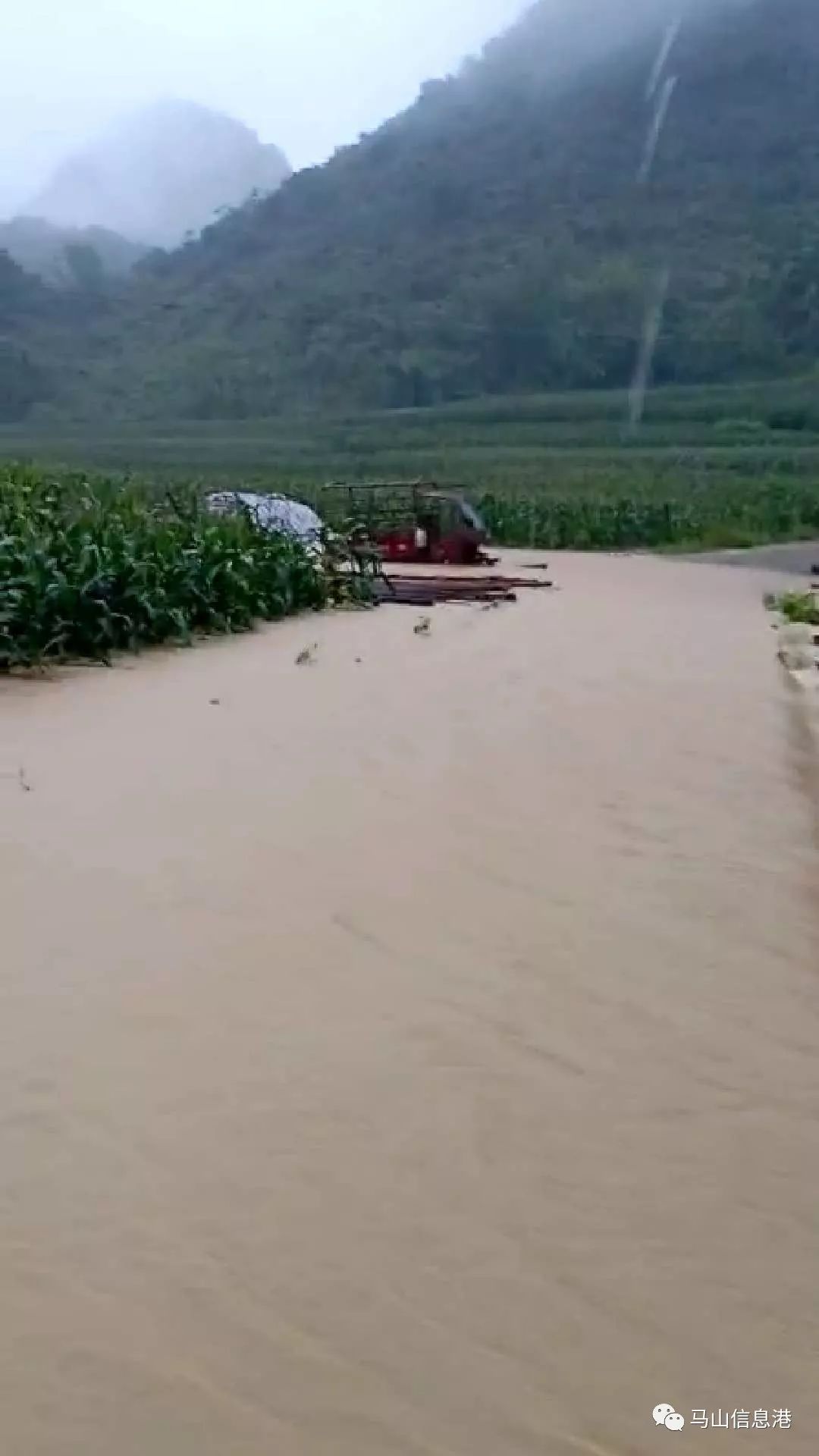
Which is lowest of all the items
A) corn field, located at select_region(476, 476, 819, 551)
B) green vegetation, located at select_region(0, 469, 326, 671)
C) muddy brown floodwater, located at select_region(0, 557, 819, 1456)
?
corn field, located at select_region(476, 476, 819, 551)

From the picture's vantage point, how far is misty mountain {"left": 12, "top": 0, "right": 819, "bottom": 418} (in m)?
65.6

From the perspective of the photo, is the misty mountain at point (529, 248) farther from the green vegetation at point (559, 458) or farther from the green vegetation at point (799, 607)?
the green vegetation at point (799, 607)

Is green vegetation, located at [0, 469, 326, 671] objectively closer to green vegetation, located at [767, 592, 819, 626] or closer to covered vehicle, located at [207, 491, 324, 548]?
covered vehicle, located at [207, 491, 324, 548]

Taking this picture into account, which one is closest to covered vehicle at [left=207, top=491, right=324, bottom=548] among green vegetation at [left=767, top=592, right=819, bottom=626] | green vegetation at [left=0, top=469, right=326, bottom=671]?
green vegetation at [left=0, top=469, right=326, bottom=671]

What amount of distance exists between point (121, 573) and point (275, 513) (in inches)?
265

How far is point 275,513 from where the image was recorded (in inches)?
634

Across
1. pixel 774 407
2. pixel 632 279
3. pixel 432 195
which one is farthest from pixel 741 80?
pixel 774 407

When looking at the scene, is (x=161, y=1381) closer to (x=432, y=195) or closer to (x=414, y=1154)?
(x=414, y=1154)

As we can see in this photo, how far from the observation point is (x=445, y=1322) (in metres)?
2.32

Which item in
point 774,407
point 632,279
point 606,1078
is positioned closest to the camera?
point 606,1078

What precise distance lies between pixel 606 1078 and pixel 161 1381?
126 centimetres

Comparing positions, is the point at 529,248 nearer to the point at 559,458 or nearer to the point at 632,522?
the point at 559,458

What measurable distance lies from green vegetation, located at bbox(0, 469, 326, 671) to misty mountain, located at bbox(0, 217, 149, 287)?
68.6 metres

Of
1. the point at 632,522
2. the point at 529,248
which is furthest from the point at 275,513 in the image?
the point at 529,248
